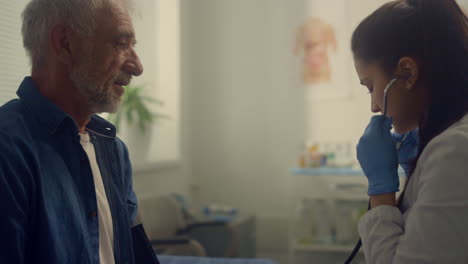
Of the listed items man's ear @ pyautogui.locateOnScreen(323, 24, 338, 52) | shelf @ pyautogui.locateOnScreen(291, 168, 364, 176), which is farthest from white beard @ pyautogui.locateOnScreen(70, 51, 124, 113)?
man's ear @ pyautogui.locateOnScreen(323, 24, 338, 52)

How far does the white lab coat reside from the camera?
2.15 feet

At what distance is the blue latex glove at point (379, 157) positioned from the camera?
82 cm

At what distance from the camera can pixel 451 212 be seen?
657 millimetres

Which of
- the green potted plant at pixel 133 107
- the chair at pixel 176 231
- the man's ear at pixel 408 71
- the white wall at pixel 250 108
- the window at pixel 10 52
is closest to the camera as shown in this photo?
the man's ear at pixel 408 71

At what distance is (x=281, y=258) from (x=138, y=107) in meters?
1.83

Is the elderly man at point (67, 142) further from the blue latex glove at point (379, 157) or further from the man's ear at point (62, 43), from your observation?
the blue latex glove at point (379, 157)

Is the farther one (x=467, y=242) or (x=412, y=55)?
(x=412, y=55)

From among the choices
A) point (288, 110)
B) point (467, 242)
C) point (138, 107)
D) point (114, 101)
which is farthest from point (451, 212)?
point (288, 110)

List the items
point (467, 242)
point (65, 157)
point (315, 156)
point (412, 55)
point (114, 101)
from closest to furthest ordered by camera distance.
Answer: point (467, 242)
point (412, 55)
point (65, 157)
point (114, 101)
point (315, 156)

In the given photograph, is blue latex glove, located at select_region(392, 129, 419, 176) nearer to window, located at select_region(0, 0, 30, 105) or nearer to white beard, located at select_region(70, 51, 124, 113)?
white beard, located at select_region(70, 51, 124, 113)

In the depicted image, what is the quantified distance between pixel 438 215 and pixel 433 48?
0.31m

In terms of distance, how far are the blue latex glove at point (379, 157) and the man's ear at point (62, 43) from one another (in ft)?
2.39

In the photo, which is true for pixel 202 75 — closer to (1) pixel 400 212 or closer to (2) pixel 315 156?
(2) pixel 315 156

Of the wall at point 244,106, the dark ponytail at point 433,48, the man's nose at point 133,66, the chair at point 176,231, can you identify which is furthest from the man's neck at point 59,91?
the wall at point 244,106
